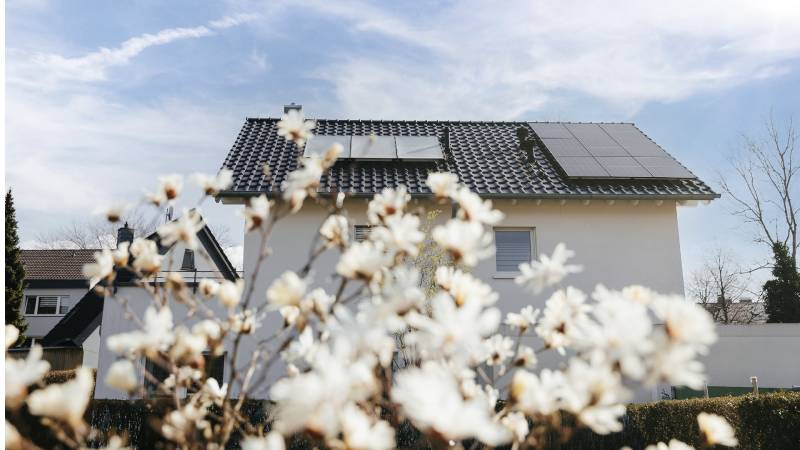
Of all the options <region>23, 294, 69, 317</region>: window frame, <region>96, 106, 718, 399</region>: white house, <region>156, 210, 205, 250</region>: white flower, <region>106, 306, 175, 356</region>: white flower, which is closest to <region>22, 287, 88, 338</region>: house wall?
<region>23, 294, 69, 317</region>: window frame

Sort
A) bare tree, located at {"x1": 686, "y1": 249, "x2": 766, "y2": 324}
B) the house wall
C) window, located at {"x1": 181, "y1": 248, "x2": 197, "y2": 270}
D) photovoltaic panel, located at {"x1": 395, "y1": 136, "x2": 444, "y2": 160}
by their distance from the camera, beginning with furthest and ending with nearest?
the house wall, bare tree, located at {"x1": 686, "y1": 249, "x2": 766, "y2": 324}, window, located at {"x1": 181, "y1": 248, "x2": 197, "y2": 270}, photovoltaic panel, located at {"x1": 395, "y1": 136, "x2": 444, "y2": 160}

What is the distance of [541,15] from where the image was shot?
16.1ft

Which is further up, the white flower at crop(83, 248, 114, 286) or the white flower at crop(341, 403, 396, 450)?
the white flower at crop(83, 248, 114, 286)

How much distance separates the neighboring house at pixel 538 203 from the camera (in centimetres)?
852

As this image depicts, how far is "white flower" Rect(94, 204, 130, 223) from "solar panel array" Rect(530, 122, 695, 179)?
8020 millimetres

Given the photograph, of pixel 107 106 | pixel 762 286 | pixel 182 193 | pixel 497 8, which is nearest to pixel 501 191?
pixel 497 8

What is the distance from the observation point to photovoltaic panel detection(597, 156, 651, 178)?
897cm

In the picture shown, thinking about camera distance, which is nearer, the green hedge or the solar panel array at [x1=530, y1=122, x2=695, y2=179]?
the green hedge

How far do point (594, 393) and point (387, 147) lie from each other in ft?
30.1

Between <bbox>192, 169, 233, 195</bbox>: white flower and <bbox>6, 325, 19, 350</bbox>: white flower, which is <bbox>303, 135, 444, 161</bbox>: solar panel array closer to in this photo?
<bbox>192, 169, 233, 195</bbox>: white flower

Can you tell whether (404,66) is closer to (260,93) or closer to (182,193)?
(260,93)

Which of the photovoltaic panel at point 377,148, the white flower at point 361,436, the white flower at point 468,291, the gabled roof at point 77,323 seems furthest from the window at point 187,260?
the white flower at point 361,436

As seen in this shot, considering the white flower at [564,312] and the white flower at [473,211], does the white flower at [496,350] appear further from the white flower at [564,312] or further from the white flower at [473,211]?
the white flower at [473,211]

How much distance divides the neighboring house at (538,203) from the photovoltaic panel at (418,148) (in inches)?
1.3
